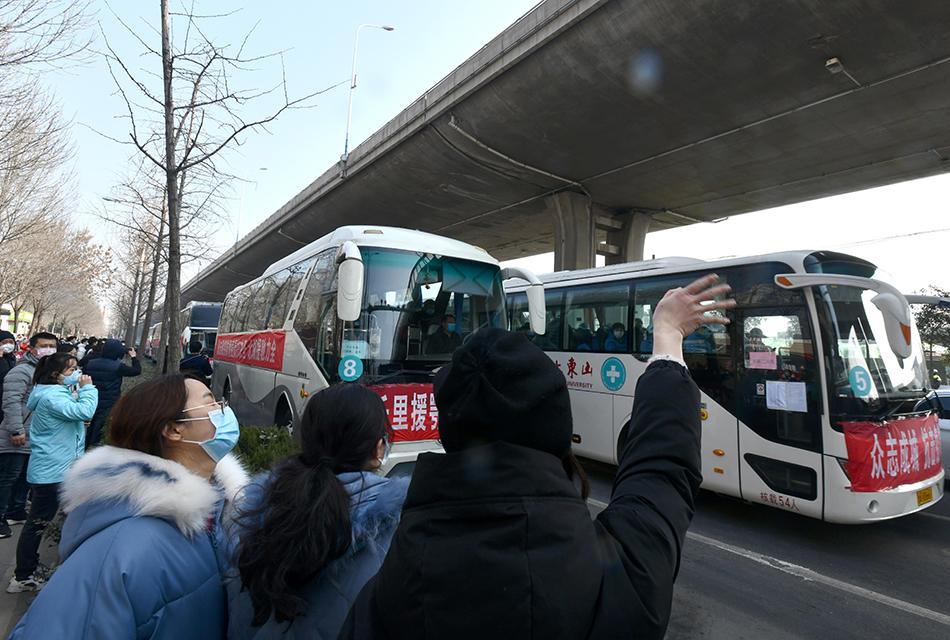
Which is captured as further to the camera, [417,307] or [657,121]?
[657,121]

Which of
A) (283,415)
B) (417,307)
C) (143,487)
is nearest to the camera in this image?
(143,487)

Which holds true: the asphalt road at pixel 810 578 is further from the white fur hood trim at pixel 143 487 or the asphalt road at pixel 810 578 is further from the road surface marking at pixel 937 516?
the white fur hood trim at pixel 143 487

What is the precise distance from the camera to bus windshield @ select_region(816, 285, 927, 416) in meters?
5.32

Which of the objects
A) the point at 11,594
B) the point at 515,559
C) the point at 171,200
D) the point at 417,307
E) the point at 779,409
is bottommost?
the point at 11,594

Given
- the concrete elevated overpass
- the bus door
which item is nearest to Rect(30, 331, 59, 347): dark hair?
the bus door

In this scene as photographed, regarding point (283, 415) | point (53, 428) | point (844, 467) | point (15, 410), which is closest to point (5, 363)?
point (15, 410)

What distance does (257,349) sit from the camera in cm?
952

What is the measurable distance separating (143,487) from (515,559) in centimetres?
124

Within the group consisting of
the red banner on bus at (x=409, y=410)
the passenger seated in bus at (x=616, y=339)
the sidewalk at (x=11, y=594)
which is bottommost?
the sidewalk at (x=11, y=594)

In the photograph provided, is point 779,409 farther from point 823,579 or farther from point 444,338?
point 444,338

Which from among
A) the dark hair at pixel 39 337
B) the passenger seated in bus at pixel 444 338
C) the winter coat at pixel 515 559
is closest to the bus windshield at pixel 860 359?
the passenger seated in bus at pixel 444 338

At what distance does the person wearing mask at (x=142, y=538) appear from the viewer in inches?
51.3

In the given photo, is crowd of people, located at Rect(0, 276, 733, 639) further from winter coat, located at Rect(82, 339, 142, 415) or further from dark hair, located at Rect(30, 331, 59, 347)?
winter coat, located at Rect(82, 339, 142, 415)

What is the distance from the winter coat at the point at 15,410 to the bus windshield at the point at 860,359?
25.3 ft
